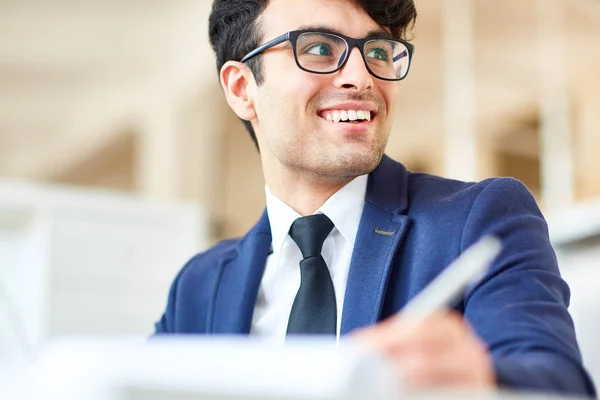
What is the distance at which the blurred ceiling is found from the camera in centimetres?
569

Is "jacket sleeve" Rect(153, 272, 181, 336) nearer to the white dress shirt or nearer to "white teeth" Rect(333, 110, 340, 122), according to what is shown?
the white dress shirt

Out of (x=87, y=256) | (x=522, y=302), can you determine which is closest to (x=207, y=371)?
(x=522, y=302)

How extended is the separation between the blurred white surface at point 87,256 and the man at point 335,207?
1.43m

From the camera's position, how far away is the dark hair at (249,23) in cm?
149

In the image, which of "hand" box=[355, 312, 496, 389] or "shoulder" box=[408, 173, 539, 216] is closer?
"hand" box=[355, 312, 496, 389]

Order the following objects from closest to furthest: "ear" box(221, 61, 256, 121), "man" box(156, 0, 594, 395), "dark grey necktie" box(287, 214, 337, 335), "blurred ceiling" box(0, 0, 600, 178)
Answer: "man" box(156, 0, 594, 395)
"dark grey necktie" box(287, 214, 337, 335)
"ear" box(221, 61, 256, 121)
"blurred ceiling" box(0, 0, 600, 178)

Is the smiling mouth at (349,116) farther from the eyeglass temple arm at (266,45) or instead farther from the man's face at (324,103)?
the eyeglass temple arm at (266,45)

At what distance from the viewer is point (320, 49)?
145cm

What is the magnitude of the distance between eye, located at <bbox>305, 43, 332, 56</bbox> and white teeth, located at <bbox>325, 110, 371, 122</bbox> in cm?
10

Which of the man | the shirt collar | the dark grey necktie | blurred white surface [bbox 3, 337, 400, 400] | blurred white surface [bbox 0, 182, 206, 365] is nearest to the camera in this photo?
blurred white surface [bbox 3, 337, 400, 400]

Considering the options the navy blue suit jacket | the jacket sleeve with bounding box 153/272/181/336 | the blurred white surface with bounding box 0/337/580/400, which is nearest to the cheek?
the navy blue suit jacket

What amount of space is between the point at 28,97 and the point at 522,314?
780 centimetres

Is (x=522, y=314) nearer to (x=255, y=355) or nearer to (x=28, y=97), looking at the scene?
(x=255, y=355)

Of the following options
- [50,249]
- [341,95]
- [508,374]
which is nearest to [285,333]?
[341,95]
